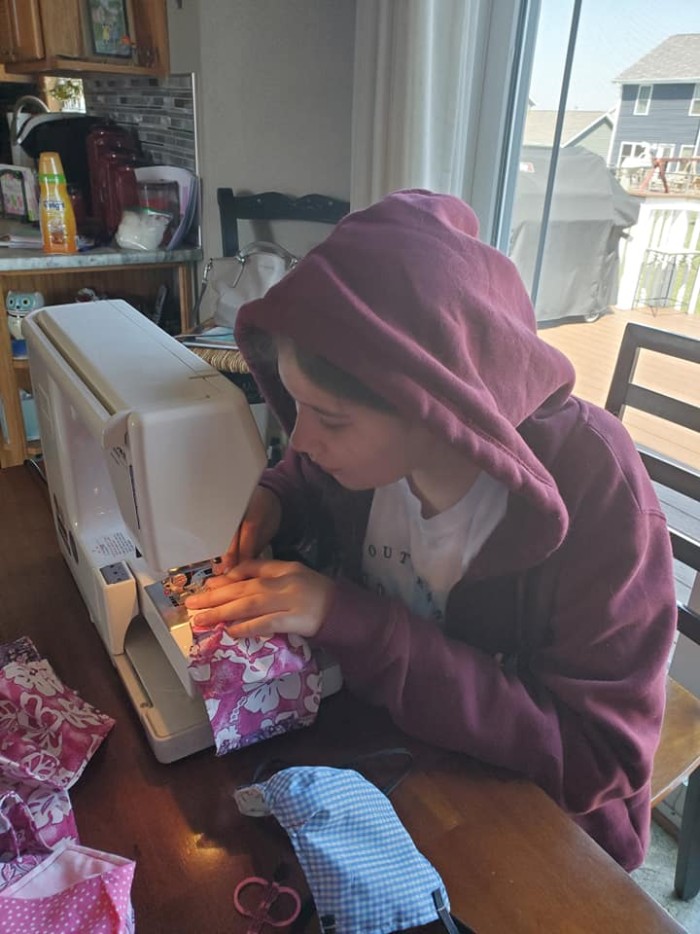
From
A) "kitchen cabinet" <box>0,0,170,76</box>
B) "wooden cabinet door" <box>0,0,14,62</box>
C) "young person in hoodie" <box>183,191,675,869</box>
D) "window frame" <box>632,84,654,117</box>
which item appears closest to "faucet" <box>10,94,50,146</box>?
"wooden cabinet door" <box>0,0,14,62</box>

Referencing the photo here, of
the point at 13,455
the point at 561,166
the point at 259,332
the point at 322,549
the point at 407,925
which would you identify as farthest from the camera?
the point at 13,455

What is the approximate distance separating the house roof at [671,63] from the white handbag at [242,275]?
3.61 ft

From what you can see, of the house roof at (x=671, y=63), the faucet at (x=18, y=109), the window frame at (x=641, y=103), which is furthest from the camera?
the faucet at (x=18, y=109)

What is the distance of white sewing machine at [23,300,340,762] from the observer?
0.66m

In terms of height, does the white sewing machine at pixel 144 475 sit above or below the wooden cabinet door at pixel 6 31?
below

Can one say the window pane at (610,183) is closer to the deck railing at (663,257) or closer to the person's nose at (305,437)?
the deck railing at (663,257)

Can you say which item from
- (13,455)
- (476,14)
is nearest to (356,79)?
(476,14)

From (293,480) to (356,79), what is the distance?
1.21 m

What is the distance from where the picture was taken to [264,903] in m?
0.57

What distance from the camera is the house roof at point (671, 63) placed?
1.39 metres

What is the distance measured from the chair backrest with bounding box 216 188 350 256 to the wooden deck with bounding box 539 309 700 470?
800 millimetres

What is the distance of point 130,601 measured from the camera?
0.80 m

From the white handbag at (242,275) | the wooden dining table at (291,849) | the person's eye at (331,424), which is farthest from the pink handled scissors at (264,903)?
the white handbag at (242,275)

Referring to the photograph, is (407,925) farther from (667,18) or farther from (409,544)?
(667,18)
